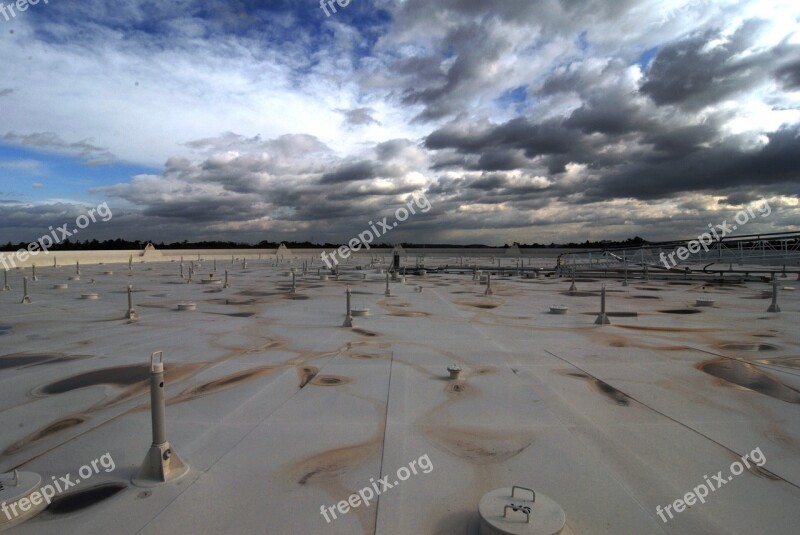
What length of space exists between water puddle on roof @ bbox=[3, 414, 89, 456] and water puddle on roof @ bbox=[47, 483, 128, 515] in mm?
1726

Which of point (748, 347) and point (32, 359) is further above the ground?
point (748, 347)

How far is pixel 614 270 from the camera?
42.9m

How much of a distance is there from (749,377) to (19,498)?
11.0 metres

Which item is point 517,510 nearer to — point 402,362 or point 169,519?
point 169,519

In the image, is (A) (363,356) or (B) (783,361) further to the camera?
(A) (363,356)

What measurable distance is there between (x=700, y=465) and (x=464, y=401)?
3.25 m

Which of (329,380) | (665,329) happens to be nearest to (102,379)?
(329,380)

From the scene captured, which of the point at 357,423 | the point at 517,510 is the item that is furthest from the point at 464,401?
the point at 517,510

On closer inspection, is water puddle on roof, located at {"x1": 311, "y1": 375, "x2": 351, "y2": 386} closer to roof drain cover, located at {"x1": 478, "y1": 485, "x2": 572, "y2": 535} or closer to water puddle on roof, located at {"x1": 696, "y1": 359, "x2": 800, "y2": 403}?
roof drain cover, located at {"x1": 478, "y1": 485, "x2": 572, "y2": 535}

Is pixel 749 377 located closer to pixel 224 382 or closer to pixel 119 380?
pixel 224 382

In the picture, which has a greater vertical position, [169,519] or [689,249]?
[689,249]

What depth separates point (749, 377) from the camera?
8.95 metres

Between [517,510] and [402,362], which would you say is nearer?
[517,510]

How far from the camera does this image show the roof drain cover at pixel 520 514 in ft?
12.5
